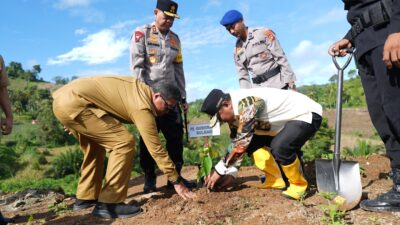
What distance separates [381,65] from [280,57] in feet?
4.66

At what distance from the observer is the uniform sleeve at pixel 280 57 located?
387cm

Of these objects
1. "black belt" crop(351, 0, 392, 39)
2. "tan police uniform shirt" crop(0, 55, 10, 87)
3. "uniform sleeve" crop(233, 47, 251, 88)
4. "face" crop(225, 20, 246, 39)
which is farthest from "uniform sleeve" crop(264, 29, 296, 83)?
"tan police uniform shirt" crop(0, 55, 10, 87)

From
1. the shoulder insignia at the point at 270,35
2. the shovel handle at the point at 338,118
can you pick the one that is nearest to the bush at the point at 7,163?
the shoulder insignia at the point at 270,35

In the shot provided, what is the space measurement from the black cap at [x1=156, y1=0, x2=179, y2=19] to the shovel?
1.71m

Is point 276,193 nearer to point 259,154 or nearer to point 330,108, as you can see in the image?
point 259,154

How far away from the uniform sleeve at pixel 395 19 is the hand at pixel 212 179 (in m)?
1.78

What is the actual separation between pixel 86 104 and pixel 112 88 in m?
0.25

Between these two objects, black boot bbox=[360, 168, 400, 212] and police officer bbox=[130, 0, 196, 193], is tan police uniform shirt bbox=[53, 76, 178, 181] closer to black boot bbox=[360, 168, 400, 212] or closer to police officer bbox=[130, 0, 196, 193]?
police officer bbox=[130, 0, 196, 193]

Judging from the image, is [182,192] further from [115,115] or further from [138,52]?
[138,52]

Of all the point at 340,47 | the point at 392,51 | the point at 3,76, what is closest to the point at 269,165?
the point at 340,47

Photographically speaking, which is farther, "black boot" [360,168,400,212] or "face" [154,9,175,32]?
"face" [154,9,175,32]

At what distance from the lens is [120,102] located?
3.17 metres

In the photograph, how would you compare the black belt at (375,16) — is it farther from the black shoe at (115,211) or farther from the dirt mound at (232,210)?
the black shoe at (115,211)

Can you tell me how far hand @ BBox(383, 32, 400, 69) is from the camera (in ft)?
7.48
